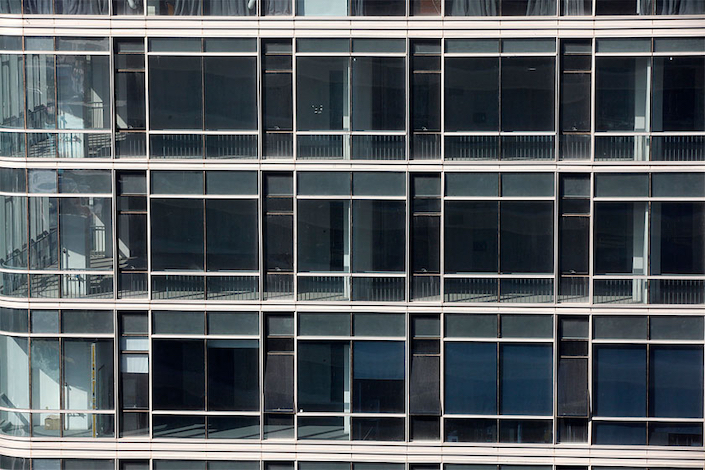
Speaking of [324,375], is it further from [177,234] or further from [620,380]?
[620,380]

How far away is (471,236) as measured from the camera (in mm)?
21688

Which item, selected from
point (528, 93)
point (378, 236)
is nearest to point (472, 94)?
point (528, 93)

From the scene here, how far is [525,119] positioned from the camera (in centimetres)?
2148

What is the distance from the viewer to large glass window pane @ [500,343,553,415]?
21.8 metres

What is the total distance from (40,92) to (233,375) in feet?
26.5

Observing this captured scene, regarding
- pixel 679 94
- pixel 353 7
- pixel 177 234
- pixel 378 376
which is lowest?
pixel 378 376

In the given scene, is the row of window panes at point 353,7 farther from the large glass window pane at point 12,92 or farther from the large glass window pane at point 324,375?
the large glass window pane at point 324,375

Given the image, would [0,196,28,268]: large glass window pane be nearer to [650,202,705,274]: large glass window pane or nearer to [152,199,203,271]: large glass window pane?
[152,199,203,271]: large glass window pane

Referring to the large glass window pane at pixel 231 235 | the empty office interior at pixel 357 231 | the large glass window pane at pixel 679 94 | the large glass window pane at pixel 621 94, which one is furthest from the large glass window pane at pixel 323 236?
the large glass window pane at pixel 679 94

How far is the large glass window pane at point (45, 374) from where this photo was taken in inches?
869

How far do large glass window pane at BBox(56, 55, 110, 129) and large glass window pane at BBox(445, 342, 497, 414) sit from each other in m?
9.91

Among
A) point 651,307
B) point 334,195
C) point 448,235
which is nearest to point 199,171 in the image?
point 334,195

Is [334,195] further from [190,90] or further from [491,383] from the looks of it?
[491,383]

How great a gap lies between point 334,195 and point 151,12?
604 cm
